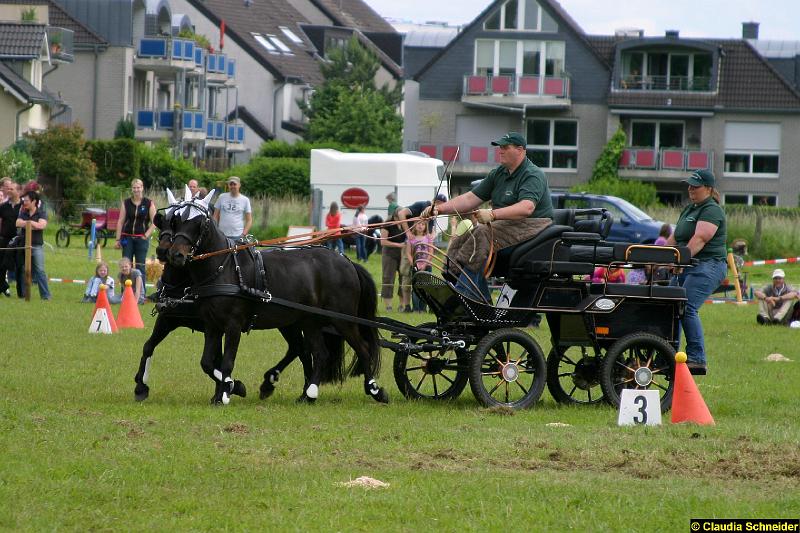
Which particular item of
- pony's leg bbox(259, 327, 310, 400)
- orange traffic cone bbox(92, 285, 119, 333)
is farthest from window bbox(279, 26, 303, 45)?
pony's leg bbox(259, 327, 310, 400)

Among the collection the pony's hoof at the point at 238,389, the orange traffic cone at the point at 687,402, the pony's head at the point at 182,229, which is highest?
the pony's head at the point at 182,229

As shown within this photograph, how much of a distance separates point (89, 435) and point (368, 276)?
11.4 feet

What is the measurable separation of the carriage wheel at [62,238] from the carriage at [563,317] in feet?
80.3

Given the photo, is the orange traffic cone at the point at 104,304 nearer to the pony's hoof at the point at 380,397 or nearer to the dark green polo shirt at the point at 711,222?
the pony's hoof at the point at 380,397

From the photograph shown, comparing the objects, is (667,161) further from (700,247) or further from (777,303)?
(700,247)

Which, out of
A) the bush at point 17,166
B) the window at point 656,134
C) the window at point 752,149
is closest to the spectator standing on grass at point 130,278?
the bush at point 17,166

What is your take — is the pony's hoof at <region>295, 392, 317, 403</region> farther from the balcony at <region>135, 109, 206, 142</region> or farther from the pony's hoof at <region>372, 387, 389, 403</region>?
the balcony at <region>135, 109, 206, 142</region>

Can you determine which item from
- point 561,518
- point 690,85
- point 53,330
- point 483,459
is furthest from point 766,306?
point 690,85

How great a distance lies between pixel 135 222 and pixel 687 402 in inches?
438

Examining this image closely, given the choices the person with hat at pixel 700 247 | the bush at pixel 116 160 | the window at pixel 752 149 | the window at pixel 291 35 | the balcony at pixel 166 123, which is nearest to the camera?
the person with hat at pixel 700 247

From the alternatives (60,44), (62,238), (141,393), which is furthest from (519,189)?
(60,44)

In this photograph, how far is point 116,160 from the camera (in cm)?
4825

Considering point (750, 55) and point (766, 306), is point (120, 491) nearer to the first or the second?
point (766, 306)

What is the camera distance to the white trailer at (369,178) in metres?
41.4
